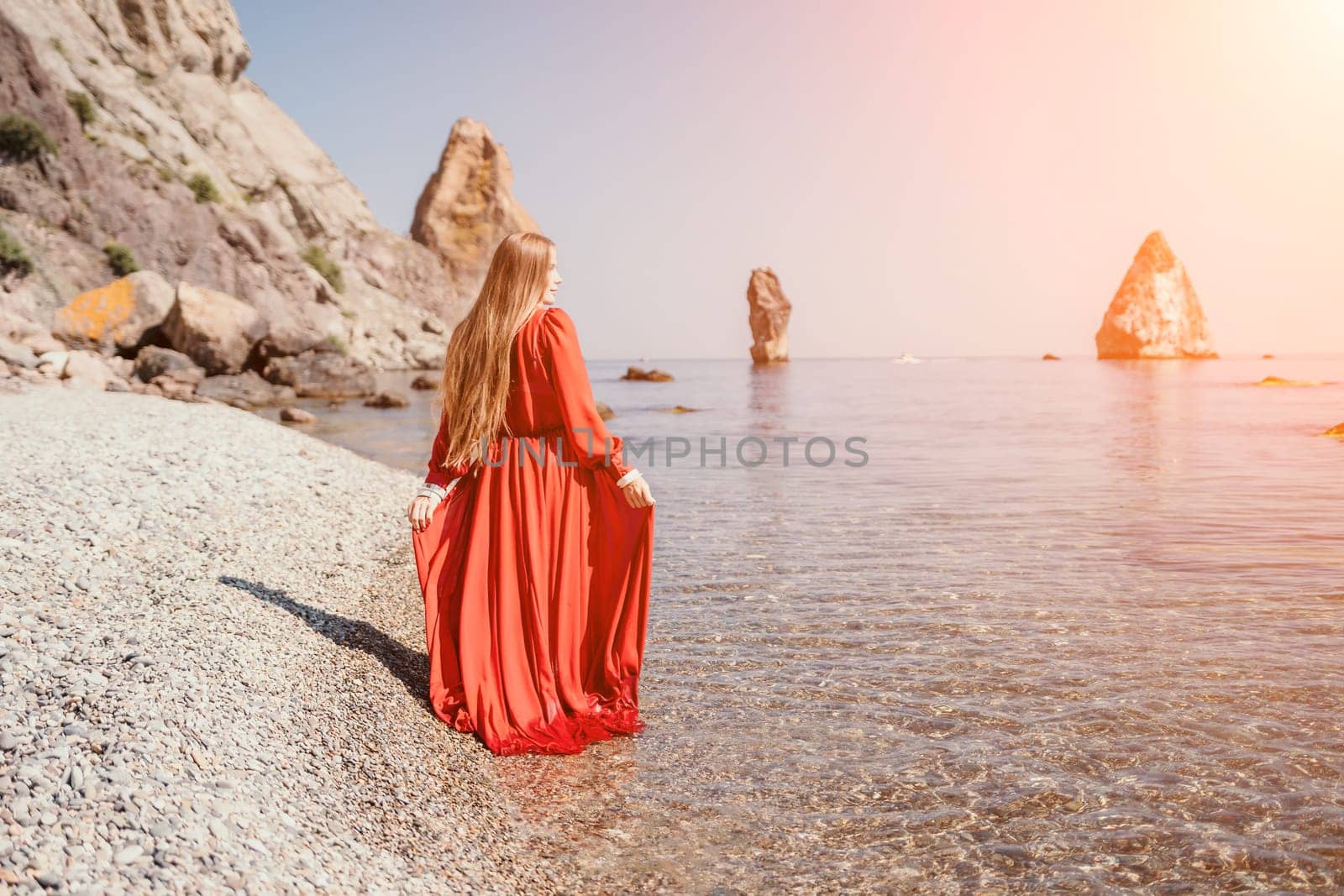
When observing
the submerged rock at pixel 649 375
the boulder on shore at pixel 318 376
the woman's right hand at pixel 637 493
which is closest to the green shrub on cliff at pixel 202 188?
the boulder on shore at pixel 318 376

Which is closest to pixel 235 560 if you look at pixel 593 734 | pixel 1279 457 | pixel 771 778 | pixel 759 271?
→ pixel 593 734

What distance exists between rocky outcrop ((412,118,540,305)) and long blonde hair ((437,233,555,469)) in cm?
10598

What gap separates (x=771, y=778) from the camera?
399 centimetres

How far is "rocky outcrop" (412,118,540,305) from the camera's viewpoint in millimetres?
107062

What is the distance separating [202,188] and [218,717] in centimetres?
4949

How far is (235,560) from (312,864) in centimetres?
395

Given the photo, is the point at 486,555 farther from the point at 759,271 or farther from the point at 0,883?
the point at 759,271

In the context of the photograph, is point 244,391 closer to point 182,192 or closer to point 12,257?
point 12,257

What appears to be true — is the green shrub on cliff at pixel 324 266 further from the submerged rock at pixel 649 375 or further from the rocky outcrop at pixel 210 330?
the rocky outcrop at pixel 210 330

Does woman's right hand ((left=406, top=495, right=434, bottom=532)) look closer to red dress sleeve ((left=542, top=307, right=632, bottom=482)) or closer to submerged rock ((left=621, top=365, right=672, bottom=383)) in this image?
red dress sleeve ((left=542, top=307, right=632, bottom=482))

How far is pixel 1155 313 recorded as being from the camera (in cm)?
12575

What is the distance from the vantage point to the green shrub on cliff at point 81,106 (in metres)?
42.1

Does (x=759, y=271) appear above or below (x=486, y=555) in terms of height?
above

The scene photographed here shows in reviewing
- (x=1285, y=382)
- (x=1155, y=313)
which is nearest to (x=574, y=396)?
(x=1285, y=382)
